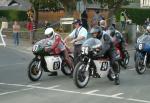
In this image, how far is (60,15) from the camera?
39625 millimetres

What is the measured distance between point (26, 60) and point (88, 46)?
308 inches

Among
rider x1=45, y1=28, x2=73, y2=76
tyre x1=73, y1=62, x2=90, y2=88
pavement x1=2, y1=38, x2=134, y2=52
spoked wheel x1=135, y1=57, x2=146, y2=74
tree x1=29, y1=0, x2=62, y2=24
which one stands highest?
tree x1=29, y1=0, x2=62, y2=24

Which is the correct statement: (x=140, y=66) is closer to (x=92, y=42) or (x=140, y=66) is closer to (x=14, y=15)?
(x=92, y=42)

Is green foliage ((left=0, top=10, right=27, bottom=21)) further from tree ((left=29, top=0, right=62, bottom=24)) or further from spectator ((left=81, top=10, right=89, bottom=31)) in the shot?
spectator ((left=81, top=10, right=89, bottom=31))

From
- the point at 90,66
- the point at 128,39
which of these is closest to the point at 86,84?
the point at 90,66

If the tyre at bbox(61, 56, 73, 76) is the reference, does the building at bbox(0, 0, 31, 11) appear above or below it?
above

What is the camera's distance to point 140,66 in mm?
15086

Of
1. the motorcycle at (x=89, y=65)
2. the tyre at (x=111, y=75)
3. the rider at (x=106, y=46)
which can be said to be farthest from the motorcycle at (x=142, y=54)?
the motorcycle at (x=89, y=65)

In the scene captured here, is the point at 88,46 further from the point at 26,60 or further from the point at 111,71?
the point at 26,60

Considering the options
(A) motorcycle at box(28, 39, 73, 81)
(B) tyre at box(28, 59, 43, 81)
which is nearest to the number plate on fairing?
(A) motorcycle at box(28, 39, 73, 81)

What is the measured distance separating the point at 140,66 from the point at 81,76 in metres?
3.60

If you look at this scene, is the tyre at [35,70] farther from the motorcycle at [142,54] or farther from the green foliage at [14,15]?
the green foliage at [14,15]

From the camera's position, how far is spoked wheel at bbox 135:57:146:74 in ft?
49.0

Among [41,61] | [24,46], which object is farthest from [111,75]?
[24,46]
